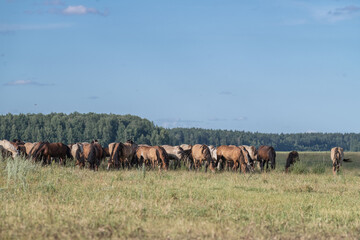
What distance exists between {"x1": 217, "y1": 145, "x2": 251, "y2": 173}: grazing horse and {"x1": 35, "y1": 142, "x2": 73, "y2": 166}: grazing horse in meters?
8.68

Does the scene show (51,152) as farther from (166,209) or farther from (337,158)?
(337,158)

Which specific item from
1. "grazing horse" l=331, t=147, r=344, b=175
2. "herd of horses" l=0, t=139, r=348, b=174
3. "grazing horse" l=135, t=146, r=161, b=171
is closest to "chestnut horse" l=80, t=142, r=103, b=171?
"herd of horses" l=0, t=139, r=348, b=174

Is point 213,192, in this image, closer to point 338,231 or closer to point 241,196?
point 241,196

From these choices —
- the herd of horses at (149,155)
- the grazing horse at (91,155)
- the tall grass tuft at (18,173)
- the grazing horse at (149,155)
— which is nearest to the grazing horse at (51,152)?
the herd of horses at (149,155)

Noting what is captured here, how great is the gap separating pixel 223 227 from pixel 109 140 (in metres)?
123

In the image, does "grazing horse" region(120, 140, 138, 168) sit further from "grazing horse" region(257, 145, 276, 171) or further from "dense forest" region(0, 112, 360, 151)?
"dense forest" region(0, 112, 360, 151)

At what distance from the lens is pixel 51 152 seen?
26672 millimetres

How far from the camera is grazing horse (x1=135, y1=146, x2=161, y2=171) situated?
2623 centimetres

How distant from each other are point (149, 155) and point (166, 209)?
14.6 meters

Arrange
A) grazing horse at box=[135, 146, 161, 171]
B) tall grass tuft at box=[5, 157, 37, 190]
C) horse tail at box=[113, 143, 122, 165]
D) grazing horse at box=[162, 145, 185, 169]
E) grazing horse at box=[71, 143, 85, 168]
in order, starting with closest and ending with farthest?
tall grass tuft at box=[5, 157, 37, 190]
grazing horse at box=[71, 143, 85, 168]
grazing horse at box=[135, 146, 161, 171]
horse tail at box=[113, 143, 122, 165]
grazing horse at box=[162, 145, 185, 169]

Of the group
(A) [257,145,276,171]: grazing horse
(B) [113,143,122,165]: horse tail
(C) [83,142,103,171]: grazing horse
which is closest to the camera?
(C) [83,142,103,171]: grazing horse

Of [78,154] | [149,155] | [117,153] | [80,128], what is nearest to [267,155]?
[149,155]

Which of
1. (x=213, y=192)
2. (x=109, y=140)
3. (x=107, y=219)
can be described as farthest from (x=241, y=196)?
(x=109, y=140)

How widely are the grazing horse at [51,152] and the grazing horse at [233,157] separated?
8679 millimetres
